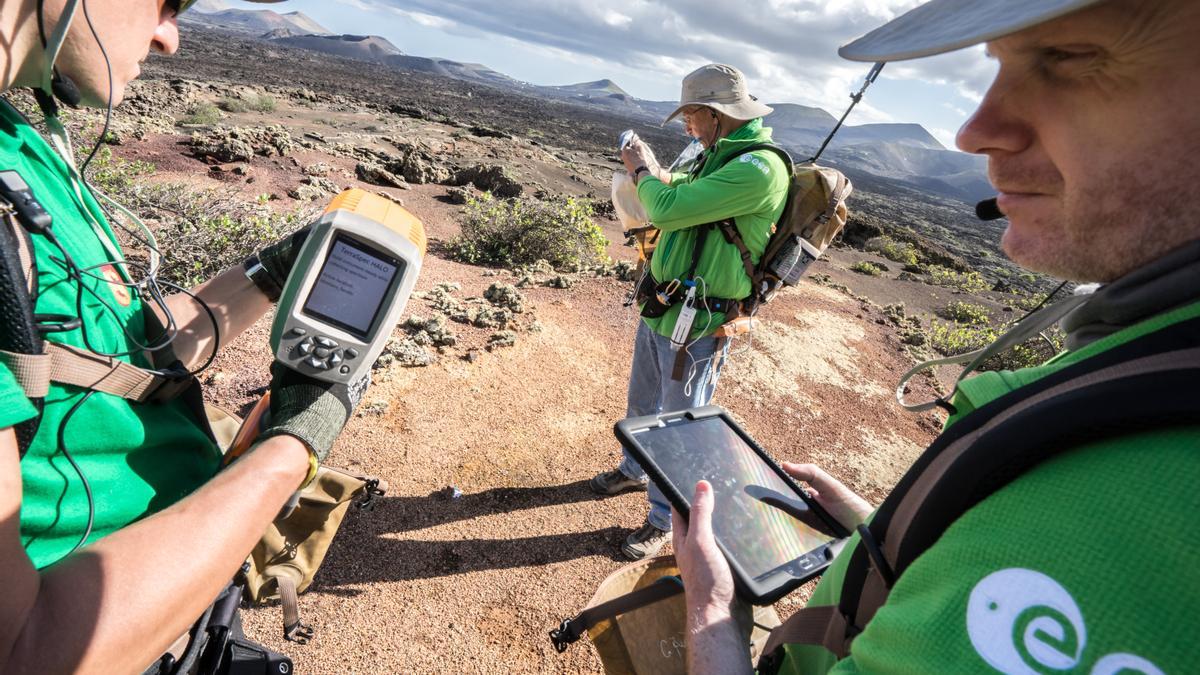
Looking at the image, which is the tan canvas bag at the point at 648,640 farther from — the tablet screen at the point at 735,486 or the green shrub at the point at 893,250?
the green shrub at the point at 893,250

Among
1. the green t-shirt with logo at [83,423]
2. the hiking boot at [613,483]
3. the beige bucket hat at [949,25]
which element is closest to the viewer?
the beige bucket hat at [949,25]

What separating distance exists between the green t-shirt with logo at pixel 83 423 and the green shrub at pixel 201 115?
65.1ft

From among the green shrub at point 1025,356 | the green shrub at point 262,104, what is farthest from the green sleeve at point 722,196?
the green shrub at point 262,104

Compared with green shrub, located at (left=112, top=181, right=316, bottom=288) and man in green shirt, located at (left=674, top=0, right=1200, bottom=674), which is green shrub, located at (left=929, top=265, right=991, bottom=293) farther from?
man in green shirt, located at (left=674, top=0, right=1200, bottom=674)

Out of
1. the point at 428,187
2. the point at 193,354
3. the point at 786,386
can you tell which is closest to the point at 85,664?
the point at 193,354

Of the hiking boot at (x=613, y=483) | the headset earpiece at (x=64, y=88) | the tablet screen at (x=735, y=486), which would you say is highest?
the headset earpiece at (x=64, y=88)

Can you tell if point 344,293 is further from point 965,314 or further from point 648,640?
point 965,314

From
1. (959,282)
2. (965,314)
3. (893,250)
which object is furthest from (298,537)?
(893,250)

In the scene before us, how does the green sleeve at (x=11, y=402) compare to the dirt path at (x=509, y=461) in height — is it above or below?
above

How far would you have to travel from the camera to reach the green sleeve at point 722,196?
2.90 metres

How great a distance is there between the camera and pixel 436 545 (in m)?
3.49

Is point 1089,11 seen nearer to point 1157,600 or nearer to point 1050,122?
point 1050,122

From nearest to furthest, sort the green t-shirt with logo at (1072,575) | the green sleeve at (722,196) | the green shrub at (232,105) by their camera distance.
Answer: the green t-shirt with logo at (1072,575), the green sleeve at (722,196), the green shrub at (232,105)

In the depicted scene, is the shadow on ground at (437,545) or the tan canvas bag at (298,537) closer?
the tan canvas bag at (298,537)
